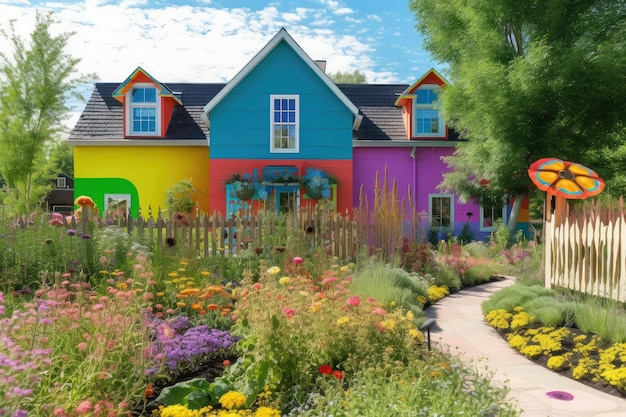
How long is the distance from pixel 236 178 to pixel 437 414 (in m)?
12.8

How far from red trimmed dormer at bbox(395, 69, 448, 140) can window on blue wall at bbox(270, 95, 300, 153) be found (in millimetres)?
3618

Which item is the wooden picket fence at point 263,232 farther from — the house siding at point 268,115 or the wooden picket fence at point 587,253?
the house siding at point 268,115

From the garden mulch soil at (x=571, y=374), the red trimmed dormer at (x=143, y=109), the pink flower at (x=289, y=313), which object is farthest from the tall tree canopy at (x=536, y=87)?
the pink flower at (x=289, y=313)

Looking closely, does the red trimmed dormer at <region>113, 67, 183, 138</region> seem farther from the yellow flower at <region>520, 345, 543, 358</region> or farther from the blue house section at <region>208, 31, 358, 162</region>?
the yellow flower at <region>520, 345, 543, 358</region>

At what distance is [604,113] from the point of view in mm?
13734

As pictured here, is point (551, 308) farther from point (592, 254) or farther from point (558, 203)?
point (558, 203)

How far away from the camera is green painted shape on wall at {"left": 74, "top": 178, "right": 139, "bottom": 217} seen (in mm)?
16391

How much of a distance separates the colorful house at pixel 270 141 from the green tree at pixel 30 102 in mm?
1407

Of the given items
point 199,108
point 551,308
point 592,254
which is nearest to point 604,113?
point 592,254

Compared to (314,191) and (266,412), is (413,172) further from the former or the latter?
(266,412)

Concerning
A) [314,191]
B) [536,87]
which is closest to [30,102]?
[314,191]

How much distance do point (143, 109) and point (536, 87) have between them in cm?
1167

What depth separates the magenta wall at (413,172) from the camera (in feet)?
54.4

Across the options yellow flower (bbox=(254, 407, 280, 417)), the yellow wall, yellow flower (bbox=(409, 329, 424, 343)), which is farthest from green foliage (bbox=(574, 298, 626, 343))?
the yellow wall
